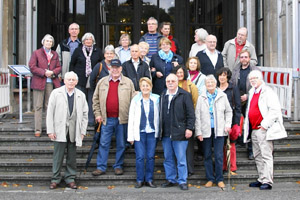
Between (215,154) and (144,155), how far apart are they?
1.18 meters

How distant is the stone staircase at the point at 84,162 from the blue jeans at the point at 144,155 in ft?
1.12

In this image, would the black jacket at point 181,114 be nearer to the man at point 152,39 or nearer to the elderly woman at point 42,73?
the man at point 152,39

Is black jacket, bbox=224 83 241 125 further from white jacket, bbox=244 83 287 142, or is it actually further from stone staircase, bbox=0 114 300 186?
stone staircase, bbox=0 114 300 186

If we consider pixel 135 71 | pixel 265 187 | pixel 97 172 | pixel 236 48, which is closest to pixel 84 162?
pixel 97 172

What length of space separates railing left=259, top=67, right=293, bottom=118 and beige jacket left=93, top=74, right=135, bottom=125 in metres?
3.99

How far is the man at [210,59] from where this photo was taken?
9.11 m

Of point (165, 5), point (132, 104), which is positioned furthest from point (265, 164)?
point (165, 5)

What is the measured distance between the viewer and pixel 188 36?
50.0 feet

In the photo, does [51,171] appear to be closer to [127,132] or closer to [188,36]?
[127,132]

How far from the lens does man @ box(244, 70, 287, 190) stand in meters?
7.72

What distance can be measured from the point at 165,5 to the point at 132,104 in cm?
789

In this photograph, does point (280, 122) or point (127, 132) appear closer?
point (280, 122)

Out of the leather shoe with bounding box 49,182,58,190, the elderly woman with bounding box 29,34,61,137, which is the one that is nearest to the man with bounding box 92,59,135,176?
the leather shoe with bounding box 49,182,58,190

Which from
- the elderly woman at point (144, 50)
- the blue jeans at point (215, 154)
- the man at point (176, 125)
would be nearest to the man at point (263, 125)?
the blue jeans at point (215, 154)
